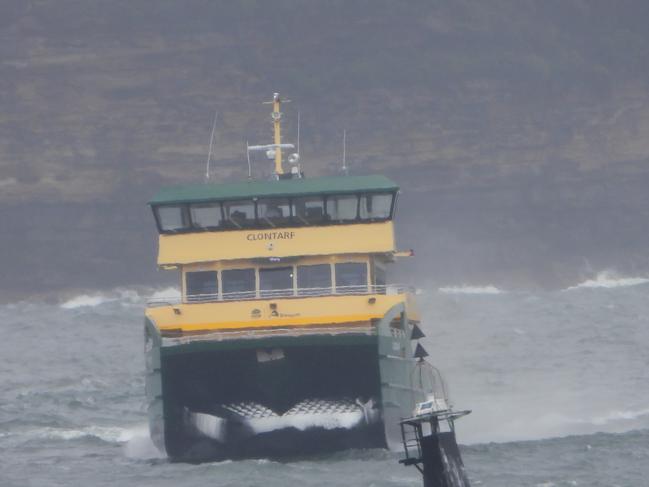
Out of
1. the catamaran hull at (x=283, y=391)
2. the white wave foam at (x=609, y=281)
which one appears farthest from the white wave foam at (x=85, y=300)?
the catamaran hull at (x=283, y=391)

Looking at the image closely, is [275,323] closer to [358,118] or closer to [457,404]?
[457,404]

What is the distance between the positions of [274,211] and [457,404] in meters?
13.1

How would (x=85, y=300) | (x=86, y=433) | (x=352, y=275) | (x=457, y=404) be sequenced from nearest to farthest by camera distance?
(x=352, y=275) → (x=86, y=433) → (x=457, y=404) → (x=85, y=300)

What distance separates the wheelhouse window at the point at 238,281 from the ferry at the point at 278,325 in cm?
2

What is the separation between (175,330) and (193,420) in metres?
1.59

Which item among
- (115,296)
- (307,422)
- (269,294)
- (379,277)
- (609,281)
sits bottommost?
(307,422)

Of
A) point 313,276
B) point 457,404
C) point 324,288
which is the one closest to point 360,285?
point 324,288

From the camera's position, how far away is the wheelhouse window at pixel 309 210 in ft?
119

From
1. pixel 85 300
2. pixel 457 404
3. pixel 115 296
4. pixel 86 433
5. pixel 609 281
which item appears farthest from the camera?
pixel 609 281

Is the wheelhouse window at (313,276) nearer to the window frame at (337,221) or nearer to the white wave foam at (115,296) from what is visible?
the window frame at (337,221)

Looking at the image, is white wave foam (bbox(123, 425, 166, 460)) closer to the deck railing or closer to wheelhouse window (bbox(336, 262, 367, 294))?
the deck railing

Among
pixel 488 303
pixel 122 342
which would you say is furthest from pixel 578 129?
pixel 122 342

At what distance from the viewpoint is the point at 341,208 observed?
36.4 m

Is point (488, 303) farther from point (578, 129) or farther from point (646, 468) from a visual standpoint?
point (646, 468)
